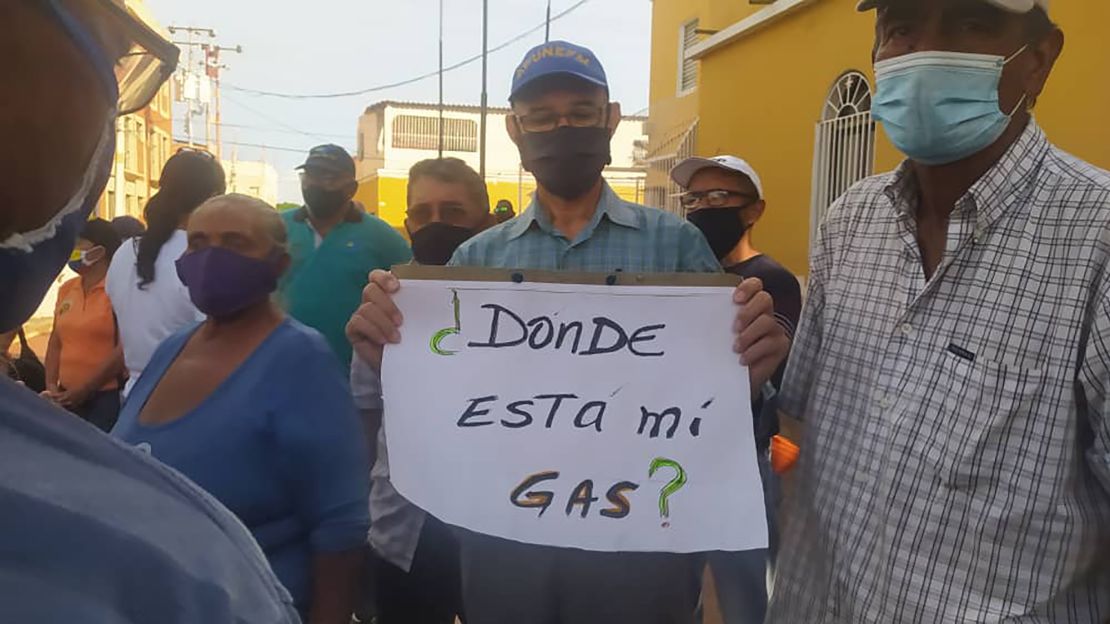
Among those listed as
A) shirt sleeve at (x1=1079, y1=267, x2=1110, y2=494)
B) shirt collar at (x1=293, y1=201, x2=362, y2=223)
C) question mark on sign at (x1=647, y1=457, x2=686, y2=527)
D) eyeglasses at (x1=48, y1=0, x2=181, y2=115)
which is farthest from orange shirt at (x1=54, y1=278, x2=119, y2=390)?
shirt sleeve at (x1=1079, y1=267, x2=1110, y2=494)

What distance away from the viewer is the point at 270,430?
1.97 metres

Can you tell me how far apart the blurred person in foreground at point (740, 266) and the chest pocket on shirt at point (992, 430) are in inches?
37.7

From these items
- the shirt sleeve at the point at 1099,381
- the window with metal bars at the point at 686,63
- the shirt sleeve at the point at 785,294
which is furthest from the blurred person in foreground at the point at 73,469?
the window with metal bars at the point at 686,63

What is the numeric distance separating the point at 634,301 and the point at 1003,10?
0.94 m

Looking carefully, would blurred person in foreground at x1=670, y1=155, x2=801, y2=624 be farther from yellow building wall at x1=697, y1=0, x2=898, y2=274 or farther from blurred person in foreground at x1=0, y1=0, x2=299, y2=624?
yellow building wall at x1=697, y1=0, x2=898, y2=274

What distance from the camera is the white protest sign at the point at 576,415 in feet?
5.75

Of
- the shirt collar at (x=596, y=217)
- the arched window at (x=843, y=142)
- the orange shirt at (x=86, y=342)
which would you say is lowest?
the orange shirt at (x=86, y=342)

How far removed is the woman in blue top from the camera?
1932 mm

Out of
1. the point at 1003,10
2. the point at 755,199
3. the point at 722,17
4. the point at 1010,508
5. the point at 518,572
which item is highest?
the point at 722,17

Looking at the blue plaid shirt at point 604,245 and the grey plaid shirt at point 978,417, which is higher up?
the blue plaid shirt at point 604,245

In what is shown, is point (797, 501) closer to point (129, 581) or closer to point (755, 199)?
point (129, 581)

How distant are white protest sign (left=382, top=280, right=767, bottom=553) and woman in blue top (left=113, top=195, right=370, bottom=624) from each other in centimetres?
30

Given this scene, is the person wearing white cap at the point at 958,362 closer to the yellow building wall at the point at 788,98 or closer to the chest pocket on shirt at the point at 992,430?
the chest pocket on shirt at the point at 992,430

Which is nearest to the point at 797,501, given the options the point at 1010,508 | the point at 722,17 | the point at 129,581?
the point at 1010,508
